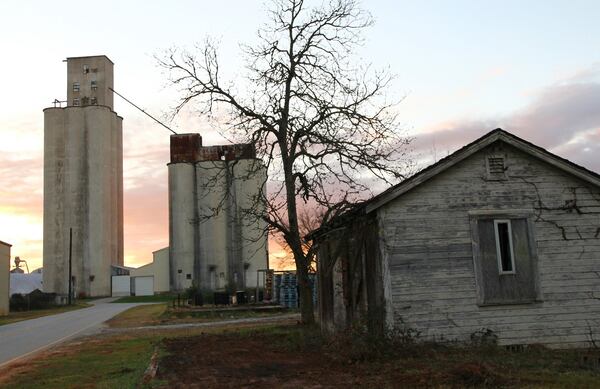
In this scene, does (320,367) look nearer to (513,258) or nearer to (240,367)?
(240,367)

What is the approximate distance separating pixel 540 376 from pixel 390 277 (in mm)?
4368

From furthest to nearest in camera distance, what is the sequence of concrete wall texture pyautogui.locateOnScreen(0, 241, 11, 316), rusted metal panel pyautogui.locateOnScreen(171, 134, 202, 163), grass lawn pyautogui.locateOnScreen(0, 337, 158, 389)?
1. rusted metal panel pyautogui.locateOnScreen(171, 134, 202, 163)
2. concrete wall texture pyautogui.locateOnScreen(0, 241, 11, 316)
3. grass lawn pyautogui.locateOnScreen(0, 337, 158, 389)

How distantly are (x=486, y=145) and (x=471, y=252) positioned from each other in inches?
99.7

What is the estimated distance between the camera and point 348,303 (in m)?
16.6

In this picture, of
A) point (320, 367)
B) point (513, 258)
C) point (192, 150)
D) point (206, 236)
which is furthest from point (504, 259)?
point (192, 150)

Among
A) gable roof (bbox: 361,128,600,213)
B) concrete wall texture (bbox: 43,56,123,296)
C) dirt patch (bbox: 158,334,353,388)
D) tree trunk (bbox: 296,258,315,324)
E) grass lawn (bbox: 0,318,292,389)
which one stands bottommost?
grass lawn (bbox: 0,318,292,389)

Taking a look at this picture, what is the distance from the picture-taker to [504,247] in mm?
14469

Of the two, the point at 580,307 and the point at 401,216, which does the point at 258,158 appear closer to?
the point at 401,216

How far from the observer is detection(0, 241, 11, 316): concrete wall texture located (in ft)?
171

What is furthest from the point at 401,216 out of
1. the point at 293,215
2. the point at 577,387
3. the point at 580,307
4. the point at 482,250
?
the point at 293,215

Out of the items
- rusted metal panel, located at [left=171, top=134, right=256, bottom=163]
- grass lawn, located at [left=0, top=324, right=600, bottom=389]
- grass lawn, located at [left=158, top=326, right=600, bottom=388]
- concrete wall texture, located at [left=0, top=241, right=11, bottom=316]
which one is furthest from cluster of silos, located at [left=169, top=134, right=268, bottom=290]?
grass lawn, located at [left=158, top=326, right=600, bottom=388]

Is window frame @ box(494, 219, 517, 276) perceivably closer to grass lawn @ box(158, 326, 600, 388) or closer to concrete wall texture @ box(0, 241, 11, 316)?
grass lawn @ box(158, 326, 600, 388)

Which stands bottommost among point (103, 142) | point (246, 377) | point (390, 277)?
point (246, 377)

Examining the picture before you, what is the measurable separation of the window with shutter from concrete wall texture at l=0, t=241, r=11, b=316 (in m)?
46.9
